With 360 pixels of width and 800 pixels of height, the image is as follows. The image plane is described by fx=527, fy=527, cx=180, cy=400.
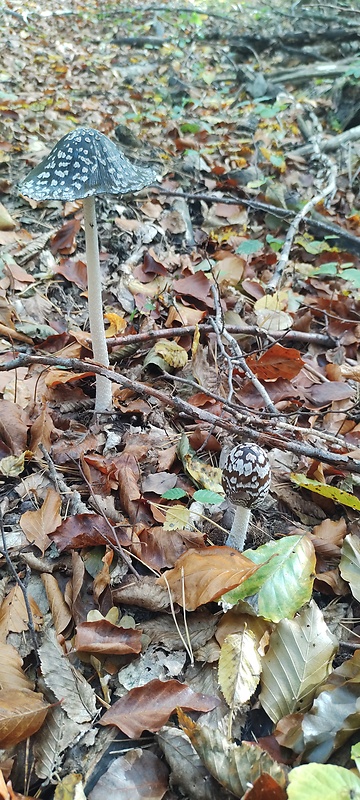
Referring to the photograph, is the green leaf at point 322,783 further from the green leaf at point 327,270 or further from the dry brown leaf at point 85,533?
the green leaf at point 327,270

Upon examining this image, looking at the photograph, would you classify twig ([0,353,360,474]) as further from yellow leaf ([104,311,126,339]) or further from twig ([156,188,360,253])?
twig ([156,188,360,253])

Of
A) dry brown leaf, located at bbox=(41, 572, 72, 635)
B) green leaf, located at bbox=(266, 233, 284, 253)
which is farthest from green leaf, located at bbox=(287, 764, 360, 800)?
green leaf, located at bbox=(266, 233, 284, 253)


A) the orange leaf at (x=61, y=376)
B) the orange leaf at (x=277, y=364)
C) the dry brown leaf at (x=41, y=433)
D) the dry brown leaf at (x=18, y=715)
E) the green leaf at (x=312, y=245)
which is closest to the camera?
the dry brown leaf at (x=18, y=715)

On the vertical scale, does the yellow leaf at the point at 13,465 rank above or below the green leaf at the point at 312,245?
below

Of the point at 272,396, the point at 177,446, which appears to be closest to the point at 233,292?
the point at 272,396

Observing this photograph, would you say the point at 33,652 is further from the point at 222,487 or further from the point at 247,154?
the point at 247,154

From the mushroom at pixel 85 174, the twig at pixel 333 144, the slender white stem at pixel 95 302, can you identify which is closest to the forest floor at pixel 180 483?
the slender white stem at pixel 95 302
